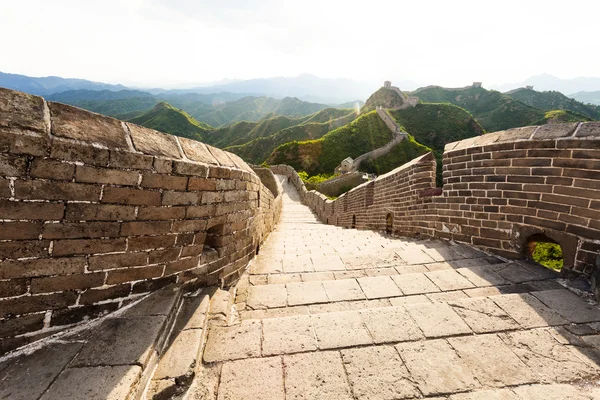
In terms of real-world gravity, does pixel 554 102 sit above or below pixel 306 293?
above

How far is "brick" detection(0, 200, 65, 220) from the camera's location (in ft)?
5.02

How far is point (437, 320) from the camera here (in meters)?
2.10

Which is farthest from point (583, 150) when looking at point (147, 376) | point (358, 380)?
point (147, 376)

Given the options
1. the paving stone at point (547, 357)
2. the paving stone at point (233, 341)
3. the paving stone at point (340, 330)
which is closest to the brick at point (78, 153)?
the paving stone at point (233, 341)

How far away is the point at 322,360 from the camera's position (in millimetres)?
1732

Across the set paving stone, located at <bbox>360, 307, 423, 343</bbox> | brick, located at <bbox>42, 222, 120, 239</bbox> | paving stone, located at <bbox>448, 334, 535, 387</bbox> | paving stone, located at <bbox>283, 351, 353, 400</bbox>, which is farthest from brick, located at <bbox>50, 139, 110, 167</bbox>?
paving stone, located at <bbox>448, 334, 535, 387</bbox>

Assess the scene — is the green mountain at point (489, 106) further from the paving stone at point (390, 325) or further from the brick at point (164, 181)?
the brick at point (164, 181)

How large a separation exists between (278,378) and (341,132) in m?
49.4

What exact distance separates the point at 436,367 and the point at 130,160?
266 centimetres

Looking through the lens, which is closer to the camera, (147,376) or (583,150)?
(147,376)

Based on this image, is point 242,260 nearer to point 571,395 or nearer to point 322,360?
point 322,360

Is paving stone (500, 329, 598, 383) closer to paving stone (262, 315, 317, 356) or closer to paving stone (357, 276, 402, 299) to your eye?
paving stone (357, 276, 402, 299)

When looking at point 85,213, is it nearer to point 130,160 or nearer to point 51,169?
point 51,169

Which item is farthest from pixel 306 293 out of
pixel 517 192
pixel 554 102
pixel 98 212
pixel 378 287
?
pixel 554 102
